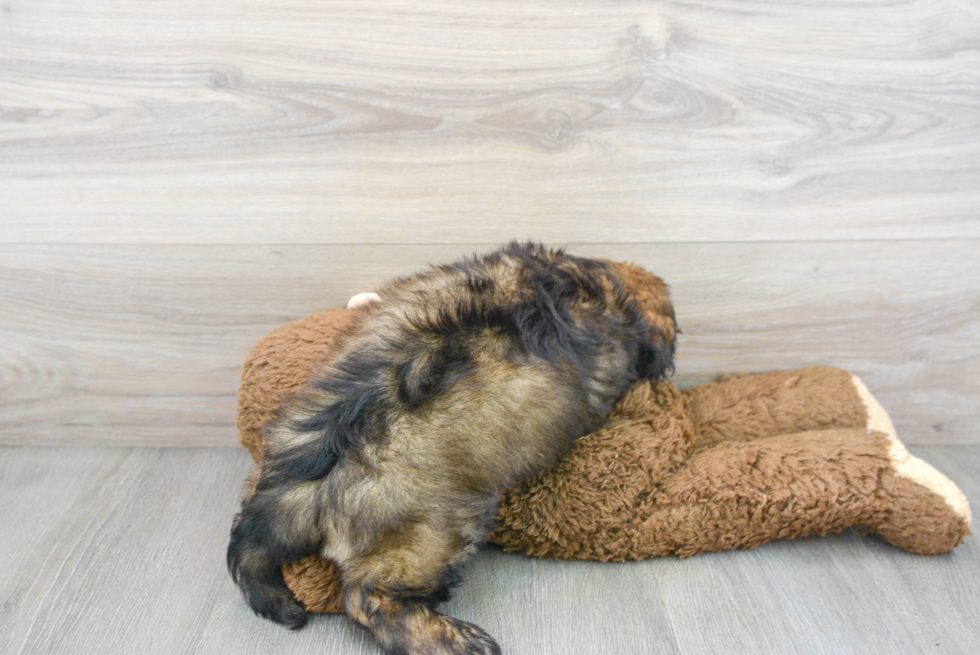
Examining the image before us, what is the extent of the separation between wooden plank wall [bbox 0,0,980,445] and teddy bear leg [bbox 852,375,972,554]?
18.8 inches

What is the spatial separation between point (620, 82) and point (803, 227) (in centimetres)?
58

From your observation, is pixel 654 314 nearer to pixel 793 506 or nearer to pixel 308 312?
pixel 793 506

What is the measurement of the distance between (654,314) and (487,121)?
60 centimetres

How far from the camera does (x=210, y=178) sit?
5.83 feet

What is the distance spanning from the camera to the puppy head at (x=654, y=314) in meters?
1.54

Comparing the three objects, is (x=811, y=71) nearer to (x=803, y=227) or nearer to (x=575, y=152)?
(x=803, y=227)

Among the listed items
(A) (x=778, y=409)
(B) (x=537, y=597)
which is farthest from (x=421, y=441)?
(A) (x=778, y=409)

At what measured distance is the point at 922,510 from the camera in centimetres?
149

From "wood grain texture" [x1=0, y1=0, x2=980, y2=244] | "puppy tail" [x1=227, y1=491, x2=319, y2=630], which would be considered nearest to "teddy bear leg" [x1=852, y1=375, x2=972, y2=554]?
"wood grain texture" [x1=0, y1=0, x2=980, y2=244]

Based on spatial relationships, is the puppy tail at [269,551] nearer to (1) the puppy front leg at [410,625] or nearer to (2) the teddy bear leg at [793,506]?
(1) the puppy front leg at [410,625]

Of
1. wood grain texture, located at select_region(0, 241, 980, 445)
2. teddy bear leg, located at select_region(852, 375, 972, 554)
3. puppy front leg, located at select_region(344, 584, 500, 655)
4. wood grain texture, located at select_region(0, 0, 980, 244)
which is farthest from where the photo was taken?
wood grain texture, located at select_region(0, 241, 980, 445)

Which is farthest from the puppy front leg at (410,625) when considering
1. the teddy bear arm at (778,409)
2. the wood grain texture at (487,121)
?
the wood grain texture at (487,121)

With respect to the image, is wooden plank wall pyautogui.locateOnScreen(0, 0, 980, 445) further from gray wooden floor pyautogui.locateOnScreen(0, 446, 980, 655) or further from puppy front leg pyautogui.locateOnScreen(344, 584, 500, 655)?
puppy front leg pyautogui.locateOnScreen(344, 584, 500, 655)

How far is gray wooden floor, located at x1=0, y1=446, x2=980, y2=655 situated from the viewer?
133cm
